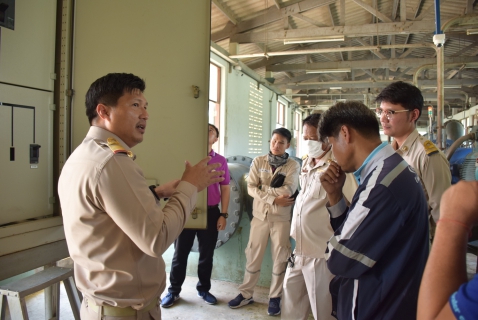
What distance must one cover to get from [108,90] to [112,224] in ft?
1.80

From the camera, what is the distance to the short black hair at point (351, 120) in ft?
4.38

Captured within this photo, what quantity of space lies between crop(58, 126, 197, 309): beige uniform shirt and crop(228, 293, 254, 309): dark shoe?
2.04 m

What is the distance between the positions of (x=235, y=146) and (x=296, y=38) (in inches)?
95.2

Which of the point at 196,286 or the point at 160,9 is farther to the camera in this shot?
the point at 196,286

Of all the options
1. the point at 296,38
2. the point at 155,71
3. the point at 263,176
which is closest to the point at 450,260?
the point at 155,71

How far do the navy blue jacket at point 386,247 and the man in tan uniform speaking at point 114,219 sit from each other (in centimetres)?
63

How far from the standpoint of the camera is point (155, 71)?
6.79ft

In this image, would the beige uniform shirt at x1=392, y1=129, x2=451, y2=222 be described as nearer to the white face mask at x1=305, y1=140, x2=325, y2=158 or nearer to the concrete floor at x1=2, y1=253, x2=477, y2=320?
the white face mask at x1=305, y1=140, x2=325, y2=158

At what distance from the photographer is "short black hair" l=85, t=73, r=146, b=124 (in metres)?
1.39

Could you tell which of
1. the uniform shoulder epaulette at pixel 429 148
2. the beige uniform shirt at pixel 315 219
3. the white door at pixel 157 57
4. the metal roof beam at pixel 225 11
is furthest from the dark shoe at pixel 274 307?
the metal roof beam at pixel 225 11

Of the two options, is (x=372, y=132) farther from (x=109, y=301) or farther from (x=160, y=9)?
(x=160, y=9)

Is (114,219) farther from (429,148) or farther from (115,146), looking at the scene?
(429,148)

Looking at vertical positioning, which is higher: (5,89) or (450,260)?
(5,89)

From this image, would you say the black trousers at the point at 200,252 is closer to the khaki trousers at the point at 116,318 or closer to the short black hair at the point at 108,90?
the khaki trousers at the point at 116,318
